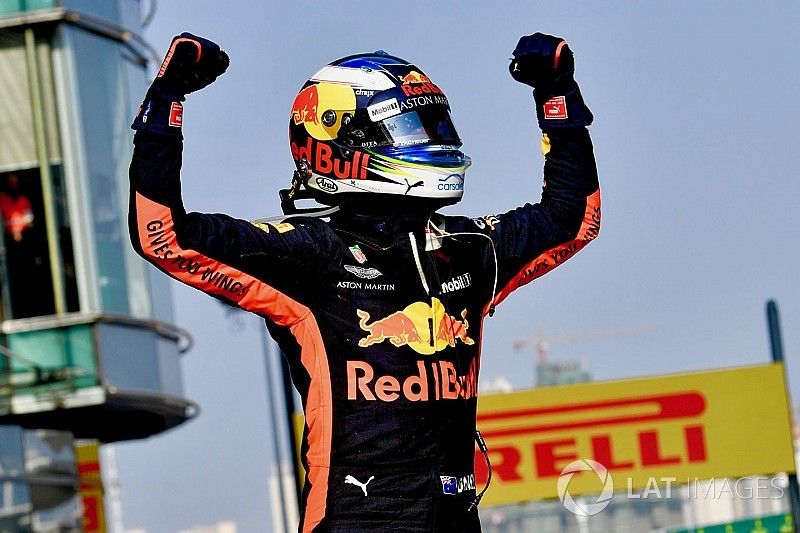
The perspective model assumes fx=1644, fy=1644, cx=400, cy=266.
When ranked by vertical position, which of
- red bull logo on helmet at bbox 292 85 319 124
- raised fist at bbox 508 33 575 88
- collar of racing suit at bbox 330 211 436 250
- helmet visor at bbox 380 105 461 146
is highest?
raised fist at bbox 508 33 575 88

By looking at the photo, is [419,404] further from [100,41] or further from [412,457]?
[100,41]

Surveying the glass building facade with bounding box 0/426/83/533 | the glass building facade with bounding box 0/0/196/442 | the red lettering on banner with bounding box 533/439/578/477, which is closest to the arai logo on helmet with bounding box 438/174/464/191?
the glass building facade with bounding box 0/426/83/533

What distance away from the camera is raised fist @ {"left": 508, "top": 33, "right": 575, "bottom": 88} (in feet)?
16.6

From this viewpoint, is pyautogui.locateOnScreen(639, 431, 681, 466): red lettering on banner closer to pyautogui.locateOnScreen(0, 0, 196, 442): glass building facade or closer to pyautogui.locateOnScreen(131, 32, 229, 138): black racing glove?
pyautogui.locateOnScreen(0, 0, 196, 442): glass building facade

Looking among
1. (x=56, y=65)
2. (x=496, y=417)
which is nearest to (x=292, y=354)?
(x=56, y=65)

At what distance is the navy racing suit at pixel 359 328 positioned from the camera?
4.49 metres

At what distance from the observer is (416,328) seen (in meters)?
4.66

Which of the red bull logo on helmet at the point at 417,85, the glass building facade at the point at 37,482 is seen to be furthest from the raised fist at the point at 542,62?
the glass building facade at the point at 37,482

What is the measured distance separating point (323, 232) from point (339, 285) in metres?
0.16

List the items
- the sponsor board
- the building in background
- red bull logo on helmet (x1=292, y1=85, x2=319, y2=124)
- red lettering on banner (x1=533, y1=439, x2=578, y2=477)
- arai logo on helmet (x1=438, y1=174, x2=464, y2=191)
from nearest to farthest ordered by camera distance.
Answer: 1. arai logo on helmet (x1=438, y1=174, x2=464, y2=191)
2. red bull logo on helmet (x1=292, y1=85, x2=319, y2=124)
3. the building in background
4. the sponsor board
5. red lettering on banner (x1=533, y1=439, x2=578, y2=477)

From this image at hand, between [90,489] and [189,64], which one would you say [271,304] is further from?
[90,489]

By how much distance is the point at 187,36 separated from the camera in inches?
176

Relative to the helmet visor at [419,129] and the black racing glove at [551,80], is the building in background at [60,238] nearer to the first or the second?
the black racing glove at [551,80]

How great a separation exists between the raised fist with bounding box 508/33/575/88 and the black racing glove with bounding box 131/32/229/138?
1.02m
